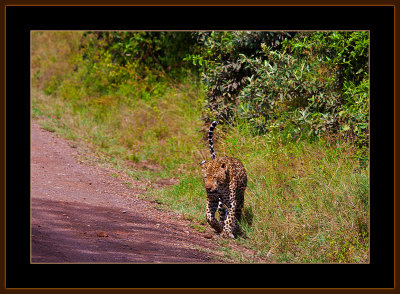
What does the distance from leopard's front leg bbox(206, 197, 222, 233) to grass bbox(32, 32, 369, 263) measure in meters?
0.35

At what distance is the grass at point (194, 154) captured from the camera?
25.9ft

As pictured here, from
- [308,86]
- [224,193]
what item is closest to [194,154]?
[308,86]

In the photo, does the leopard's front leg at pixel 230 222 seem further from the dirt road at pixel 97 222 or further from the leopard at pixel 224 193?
the dirt road at pixel 97 222

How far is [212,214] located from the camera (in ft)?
28.1

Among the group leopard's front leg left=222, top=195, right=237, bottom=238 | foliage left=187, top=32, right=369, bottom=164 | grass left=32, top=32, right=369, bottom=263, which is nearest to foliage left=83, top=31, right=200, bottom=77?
grass left=32, top=32, right=369, bottom=263

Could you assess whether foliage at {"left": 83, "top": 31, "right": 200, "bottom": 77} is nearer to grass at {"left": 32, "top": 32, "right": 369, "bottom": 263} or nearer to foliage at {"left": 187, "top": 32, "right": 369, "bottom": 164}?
grass at {"left": 32, "top": 32, "right": 369, "bottom": 263}

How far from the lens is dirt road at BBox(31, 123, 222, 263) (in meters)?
6.50

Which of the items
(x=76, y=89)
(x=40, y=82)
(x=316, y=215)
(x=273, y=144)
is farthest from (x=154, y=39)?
(x=316, y=215)

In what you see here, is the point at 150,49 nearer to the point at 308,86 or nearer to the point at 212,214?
the point at 308,86

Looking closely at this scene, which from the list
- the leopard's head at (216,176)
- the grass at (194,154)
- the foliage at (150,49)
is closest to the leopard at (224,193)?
the leopard's head at (216,176)

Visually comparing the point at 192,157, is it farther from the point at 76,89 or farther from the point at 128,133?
the point at 76,89

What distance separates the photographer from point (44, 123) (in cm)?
1372

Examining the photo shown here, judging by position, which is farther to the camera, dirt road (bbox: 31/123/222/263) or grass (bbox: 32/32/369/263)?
grass (bbox: 32/32/369/263)

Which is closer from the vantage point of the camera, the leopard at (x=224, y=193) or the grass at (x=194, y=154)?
the grass at (x=194, y=154)
